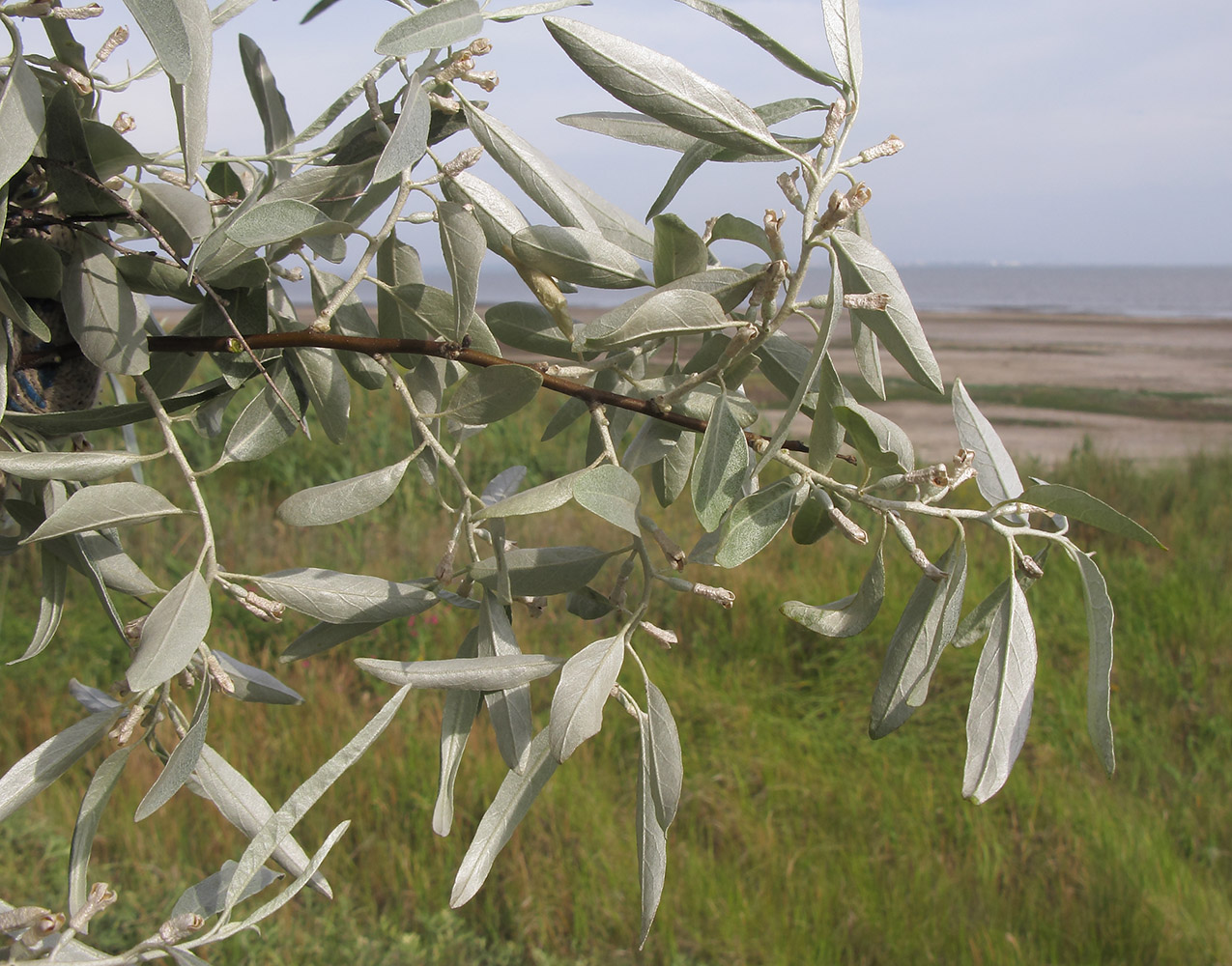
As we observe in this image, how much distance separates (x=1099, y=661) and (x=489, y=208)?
28 cm

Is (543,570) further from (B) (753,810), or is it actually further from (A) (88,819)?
(B) (753,810)

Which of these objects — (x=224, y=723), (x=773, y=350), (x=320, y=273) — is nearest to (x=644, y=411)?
(x=773, y=350)

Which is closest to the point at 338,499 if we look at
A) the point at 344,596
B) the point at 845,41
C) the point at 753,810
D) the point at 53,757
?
the point at 344,596

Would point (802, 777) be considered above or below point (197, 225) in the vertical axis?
below

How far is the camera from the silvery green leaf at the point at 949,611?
309mm

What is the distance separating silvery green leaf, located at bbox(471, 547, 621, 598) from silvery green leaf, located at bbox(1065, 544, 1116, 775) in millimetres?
171

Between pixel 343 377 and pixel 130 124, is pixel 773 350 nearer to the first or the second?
pixel 343 377

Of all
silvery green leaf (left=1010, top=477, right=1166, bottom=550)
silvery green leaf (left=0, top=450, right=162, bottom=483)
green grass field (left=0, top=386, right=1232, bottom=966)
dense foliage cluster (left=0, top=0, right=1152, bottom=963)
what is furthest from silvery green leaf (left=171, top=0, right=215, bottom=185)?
green grass field (left=0, top=386, right=1232, bottom=966)

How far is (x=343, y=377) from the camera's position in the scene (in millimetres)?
380

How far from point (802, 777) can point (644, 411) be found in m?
1.43

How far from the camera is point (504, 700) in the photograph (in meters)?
0.33

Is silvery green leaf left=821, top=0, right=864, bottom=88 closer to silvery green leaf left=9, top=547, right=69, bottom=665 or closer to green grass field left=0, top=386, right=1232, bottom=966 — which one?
silvery green leaf left=9, top=547, right=69, bottom=665

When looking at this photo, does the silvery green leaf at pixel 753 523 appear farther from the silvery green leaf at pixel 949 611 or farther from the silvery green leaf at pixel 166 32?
the silvery green leaf at pixel 166 32

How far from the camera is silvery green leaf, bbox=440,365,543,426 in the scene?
0.33m
